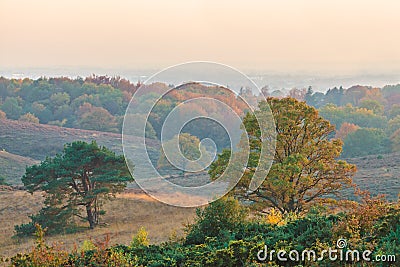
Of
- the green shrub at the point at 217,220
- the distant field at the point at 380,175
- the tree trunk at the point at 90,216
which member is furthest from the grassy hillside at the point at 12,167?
the green shrub at the point at 217,220

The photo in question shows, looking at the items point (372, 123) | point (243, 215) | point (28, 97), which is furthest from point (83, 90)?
point (243, 215)

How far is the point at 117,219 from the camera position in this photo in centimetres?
3102

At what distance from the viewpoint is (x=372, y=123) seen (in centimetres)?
8725

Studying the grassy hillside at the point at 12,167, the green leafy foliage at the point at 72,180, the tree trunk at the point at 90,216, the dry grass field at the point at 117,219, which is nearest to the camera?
the dry grass field at the point at 117,219

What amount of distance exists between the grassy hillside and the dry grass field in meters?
20.7

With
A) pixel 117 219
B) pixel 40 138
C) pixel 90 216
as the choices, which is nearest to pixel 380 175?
pixel 117 219

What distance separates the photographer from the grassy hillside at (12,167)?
56.6 metres

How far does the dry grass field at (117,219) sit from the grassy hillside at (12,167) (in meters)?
20.7

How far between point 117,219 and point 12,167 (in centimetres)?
3424

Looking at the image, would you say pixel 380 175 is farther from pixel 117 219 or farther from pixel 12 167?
pixel 12 167

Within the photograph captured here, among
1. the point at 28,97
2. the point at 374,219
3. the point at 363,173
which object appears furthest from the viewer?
the point at 28,97

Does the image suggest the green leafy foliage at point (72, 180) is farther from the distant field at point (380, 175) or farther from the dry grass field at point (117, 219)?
the distant field at point (380, 175)

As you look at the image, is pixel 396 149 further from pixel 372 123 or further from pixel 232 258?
pixel 232 258

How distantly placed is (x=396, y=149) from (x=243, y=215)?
58.0 metres
